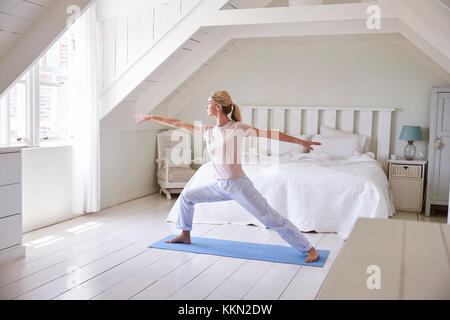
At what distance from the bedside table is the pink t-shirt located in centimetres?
279

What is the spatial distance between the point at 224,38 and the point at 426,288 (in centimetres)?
500

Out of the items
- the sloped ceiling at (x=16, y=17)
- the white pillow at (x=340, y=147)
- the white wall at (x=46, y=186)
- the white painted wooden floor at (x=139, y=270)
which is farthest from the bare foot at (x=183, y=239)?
the white pillow at (x=340, y=147)

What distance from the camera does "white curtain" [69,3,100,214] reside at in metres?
4.98

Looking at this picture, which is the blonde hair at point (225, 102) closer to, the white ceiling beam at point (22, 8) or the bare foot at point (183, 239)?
the bare foot at point (183, 239)

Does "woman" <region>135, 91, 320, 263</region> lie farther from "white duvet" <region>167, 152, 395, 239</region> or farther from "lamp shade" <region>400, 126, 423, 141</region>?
"lamp shade" <region>400, 126, 423, 141</region>

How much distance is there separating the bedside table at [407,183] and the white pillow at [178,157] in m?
2.77

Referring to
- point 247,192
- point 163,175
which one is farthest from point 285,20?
point 163,175

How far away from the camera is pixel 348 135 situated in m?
6.21

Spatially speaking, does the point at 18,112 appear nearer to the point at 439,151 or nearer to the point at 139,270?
the point at 139,270

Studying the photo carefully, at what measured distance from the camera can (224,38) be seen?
5.71 metres

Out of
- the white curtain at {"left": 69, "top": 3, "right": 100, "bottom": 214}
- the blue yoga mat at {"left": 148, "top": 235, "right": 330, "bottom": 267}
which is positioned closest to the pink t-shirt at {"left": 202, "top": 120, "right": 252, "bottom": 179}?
the blue yoga mat at {"left": 148, "top": 235, "right": 330, "bottom": 267}

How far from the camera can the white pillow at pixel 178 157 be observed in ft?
21.7
